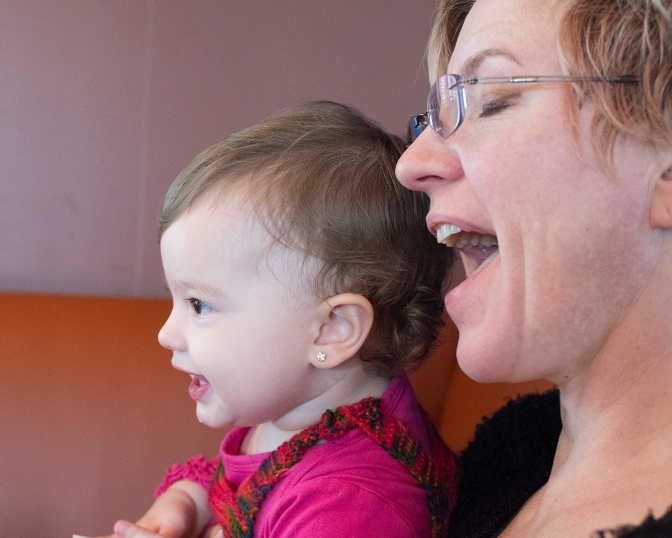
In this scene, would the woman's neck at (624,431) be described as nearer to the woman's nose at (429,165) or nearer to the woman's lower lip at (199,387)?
the woman's nose at (429,165)

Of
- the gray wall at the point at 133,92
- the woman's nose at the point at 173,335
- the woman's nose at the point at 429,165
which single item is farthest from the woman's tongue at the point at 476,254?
the gray wall at the point at 133,92

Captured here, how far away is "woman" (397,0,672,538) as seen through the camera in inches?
26.4

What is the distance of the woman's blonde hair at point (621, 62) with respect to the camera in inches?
25.7

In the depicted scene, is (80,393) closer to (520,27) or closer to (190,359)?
(190,359)

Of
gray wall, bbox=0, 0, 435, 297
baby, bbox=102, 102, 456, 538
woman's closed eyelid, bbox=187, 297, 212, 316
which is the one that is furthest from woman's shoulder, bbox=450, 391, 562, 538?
gray wall, bbox=0, 0, 435, 297

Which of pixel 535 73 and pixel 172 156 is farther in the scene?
pixel 172 156

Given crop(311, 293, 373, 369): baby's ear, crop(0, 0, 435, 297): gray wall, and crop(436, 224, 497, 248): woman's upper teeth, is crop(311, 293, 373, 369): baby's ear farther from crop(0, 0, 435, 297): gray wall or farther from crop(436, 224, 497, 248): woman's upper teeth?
crop(0, 0, 435, 297): gray wall

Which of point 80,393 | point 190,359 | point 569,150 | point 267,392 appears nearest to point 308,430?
point 267,392

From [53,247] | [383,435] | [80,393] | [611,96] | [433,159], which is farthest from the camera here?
[53,247]

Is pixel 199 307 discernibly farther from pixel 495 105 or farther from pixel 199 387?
pixel 495 105

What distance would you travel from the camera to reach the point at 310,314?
1.03m

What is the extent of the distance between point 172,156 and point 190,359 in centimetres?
98

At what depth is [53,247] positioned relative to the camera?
75.7 inches

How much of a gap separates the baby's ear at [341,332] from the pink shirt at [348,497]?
0.36 feet
